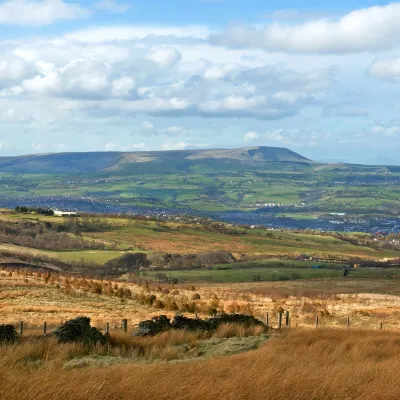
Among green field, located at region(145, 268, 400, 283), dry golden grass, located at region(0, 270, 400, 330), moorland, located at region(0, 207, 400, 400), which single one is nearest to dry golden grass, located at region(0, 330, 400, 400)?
moorland, located at region(0, 207, 400, 400)

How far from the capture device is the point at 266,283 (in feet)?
204

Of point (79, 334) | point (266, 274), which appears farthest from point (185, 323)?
point (266, 274)

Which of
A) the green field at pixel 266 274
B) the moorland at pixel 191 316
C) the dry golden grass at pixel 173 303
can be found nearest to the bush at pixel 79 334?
the moorland at pixel 191 316

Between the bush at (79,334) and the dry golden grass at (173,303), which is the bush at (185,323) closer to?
the bush at (79,334)

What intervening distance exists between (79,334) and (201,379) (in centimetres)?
654

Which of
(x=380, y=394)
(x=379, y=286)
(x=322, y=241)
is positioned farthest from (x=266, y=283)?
(x=322, y=241)

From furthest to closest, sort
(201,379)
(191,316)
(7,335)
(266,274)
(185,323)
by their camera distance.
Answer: (266,274)
(191,316)
(185,323)
(7,335)
(201,379)

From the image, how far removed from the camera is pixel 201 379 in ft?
29.9

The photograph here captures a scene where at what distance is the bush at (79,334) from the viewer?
47.8 ft

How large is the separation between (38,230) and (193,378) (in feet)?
333

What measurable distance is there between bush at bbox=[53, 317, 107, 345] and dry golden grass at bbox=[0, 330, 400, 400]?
3.68 feet

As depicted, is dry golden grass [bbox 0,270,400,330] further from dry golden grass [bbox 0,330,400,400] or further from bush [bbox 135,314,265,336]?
dry golden grass [bbox 0,330,400,400]

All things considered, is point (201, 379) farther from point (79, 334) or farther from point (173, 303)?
point (173, 303)

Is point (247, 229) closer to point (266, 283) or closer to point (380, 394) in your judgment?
point (266, 283)
